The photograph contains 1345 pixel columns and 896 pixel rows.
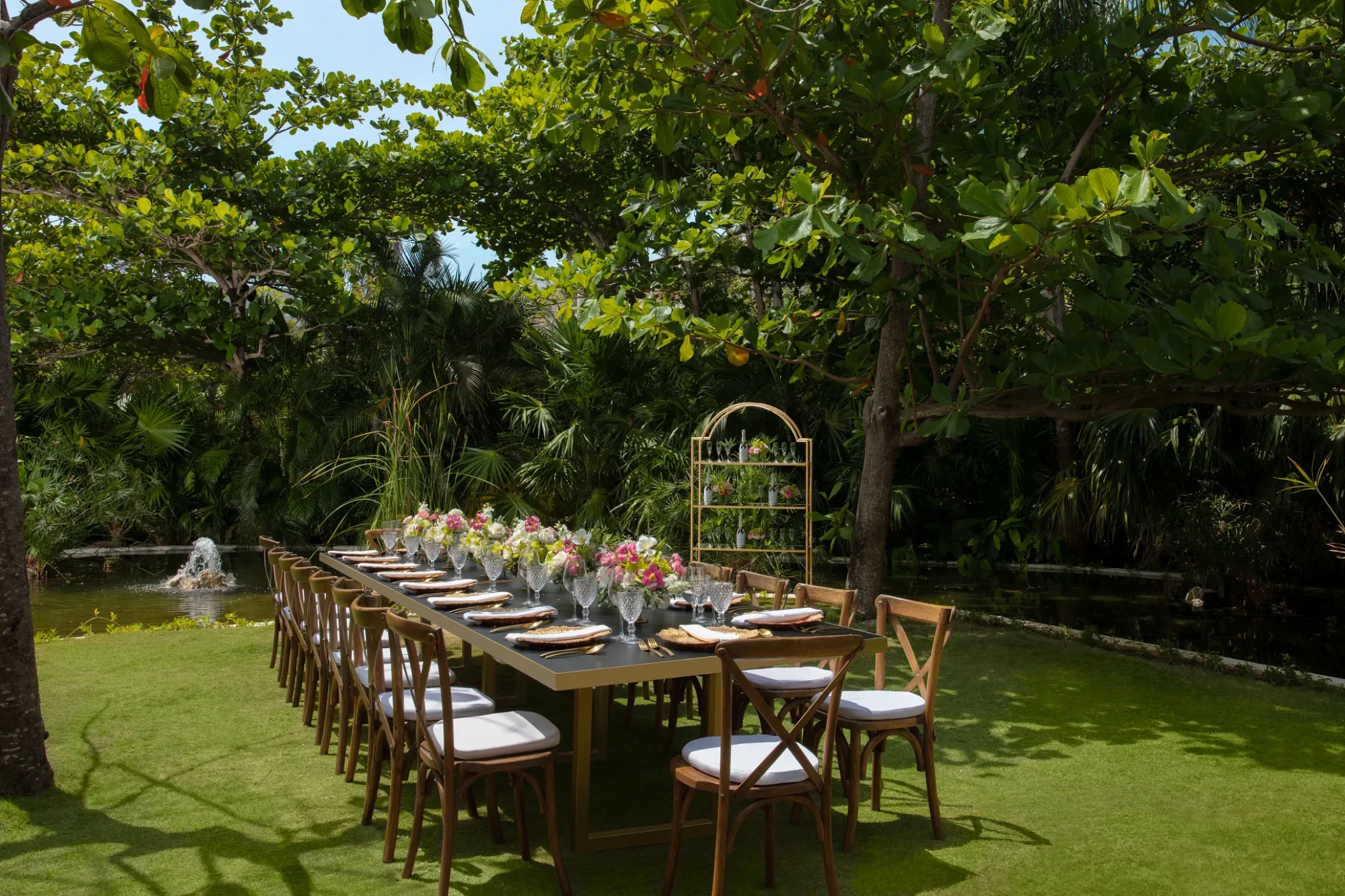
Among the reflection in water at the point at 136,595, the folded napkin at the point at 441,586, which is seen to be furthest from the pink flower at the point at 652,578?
the reflection in water at the point at 136,595

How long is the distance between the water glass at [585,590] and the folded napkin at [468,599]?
58 centimetres

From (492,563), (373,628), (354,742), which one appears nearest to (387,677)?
(354,742)

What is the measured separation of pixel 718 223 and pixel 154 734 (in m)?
5.07

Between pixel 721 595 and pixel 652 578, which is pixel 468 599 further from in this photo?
pixel 721 595

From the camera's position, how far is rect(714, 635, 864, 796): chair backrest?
2.83 metres

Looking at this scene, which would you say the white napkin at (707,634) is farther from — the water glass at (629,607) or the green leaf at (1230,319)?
the green leaf at (1230,319)

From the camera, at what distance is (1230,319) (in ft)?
15.0

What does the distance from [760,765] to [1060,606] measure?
690 centimetres

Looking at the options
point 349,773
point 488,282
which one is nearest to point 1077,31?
point 349,773

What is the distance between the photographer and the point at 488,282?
13.2 meters

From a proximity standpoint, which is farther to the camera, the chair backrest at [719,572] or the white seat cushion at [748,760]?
the chair backrest at [719,572]

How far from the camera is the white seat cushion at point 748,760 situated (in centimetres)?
296

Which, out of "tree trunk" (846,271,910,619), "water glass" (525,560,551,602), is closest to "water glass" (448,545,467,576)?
"water glass" (525,560,551,602)

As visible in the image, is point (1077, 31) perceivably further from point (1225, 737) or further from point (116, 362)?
point (116, 362)
